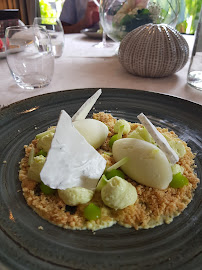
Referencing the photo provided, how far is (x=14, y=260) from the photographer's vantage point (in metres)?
0.41

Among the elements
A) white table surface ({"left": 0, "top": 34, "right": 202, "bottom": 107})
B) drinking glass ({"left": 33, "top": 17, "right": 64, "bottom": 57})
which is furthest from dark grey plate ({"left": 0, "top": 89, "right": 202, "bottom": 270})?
drinking glass ({"left": 33, "top": 17, "right": 64, "bottom": 57})

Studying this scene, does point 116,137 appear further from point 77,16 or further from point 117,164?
point 77,16

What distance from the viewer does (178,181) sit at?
59 cm

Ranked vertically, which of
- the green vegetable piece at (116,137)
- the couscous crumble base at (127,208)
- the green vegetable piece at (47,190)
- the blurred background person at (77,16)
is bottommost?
the blurred background person at (77,16)

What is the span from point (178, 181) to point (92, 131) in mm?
259

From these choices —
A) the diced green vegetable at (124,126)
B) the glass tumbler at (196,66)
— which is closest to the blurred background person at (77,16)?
the glass tumbler at (196,66)

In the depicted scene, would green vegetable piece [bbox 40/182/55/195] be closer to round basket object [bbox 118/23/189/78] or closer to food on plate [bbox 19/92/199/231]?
food on plate [bbox 19/92/199/231]

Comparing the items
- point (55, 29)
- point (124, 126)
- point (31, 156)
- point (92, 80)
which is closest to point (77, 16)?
point (55, 29)

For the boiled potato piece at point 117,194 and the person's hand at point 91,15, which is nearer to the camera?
the boiled potato piece at point 117,194

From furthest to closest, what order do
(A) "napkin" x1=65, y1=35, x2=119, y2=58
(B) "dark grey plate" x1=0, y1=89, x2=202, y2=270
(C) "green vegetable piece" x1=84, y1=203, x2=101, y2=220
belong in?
(A) "napkin" x1=65, y1=35, x2=119, y2=58 < (C) "green vegetable piece" x1=84, y1=203, x2=101, y2=220 < (B) "dark grey plate" x1=0, y1=89, x2=202, y2=270

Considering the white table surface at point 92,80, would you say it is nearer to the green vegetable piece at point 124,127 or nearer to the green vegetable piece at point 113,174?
the green vegetable piece at point 124,127

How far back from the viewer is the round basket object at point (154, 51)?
1.12 meters

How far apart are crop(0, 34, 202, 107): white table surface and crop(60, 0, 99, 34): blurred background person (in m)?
1.91

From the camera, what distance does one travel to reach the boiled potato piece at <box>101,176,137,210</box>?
533mm
